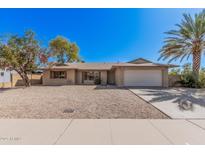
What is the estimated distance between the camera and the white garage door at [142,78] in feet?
66.8

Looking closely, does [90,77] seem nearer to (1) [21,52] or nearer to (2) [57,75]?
(2) [57,75]

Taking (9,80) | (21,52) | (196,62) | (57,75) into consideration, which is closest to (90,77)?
(57,75)

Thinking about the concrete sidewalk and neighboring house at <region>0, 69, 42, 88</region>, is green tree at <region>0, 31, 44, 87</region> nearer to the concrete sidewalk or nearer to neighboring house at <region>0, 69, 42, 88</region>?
neighboring house at <region>0, 69, 42, 88</region>

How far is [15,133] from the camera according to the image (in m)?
4.50

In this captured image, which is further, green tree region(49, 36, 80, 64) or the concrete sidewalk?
green tree region(49, 36, 80, 64)

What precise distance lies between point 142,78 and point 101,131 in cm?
1675

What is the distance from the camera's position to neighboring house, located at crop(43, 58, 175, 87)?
2034 centimetres

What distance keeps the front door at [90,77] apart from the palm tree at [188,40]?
420 inches

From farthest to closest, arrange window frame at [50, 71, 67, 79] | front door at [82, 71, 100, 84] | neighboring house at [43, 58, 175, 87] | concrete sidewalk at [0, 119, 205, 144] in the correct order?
front door at [82, 71, 100, 84] → window frame at [50, 71, 67, 79] → neighboring house at [43, 58, 175, 87] → concrete sidewalk at [0, 119, 205, 144]

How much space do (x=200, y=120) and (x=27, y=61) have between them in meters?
19.4

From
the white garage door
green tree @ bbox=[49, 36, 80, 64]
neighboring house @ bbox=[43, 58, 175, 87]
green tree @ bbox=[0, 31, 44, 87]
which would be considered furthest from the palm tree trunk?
green tree @ bbox=[49, 36, 80, 64]

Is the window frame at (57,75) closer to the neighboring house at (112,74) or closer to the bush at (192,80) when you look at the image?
the neighboring house at (112,74)

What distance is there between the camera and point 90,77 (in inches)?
1010

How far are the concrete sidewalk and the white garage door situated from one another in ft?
49.0
